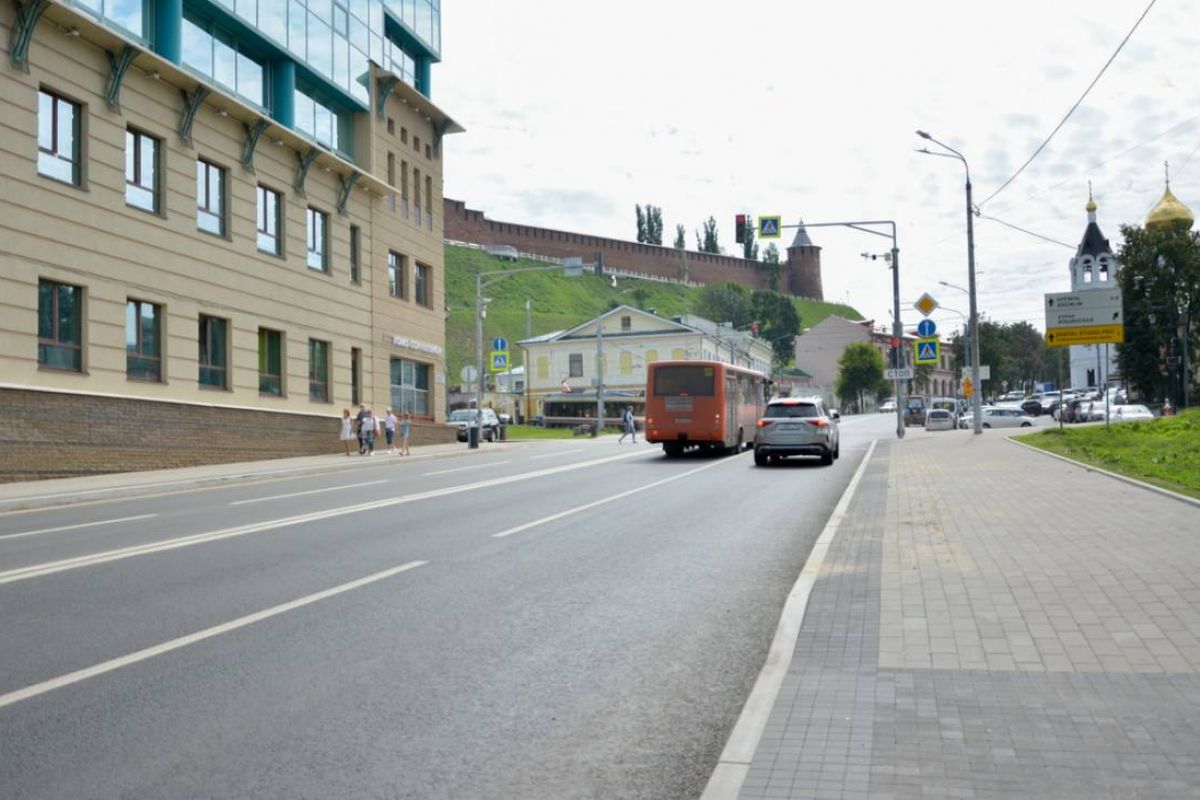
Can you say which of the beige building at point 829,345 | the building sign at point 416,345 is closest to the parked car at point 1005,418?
the building sign at point 416,345

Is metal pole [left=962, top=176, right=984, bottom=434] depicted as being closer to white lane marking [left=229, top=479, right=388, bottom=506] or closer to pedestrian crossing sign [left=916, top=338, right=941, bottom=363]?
pedestrian crossing sign [left=916, top=338, right=941, bottom=363]

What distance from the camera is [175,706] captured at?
514cm

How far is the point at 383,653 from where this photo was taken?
621cm

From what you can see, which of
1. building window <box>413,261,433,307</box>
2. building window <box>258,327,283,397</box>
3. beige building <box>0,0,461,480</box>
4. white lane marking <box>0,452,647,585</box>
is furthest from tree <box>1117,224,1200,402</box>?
white lane marking <box>0,452,647,585</box>

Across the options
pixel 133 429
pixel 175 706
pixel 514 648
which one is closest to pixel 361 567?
pixel 514 648

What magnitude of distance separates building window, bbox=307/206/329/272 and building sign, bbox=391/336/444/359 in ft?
18.1

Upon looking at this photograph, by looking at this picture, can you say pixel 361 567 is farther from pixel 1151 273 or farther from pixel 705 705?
pixel 1151 273

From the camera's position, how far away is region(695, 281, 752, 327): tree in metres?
135

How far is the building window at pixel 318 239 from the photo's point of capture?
3477 cm

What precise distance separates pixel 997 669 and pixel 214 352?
88.8 feet

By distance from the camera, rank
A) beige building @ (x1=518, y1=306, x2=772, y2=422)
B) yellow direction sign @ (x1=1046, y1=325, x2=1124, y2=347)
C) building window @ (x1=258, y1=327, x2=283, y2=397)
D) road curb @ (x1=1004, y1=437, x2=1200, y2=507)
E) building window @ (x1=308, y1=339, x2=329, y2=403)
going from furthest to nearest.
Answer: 1. beige building @ (x1=518, y1=306, x2=772, y2=422)
2. building window @ (x1=308, y1=339, x2=329, y2=403)
3. building window @ (x1=258, y1=327, x2=283, y2=397)
4. yellow direction sign @ (x1=1046, y1=325, x2=1124, y2=347)
5. road curb @ (x1=1004, y1=437, x2=1200, y2=507)

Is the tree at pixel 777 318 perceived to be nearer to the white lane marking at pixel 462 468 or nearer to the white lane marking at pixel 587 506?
the white lane marking at pixel 462 468

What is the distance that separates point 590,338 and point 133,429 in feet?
218

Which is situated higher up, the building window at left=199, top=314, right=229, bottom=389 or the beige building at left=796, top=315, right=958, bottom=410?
the beige building at left=796, top=315, right=958, bottom=410
